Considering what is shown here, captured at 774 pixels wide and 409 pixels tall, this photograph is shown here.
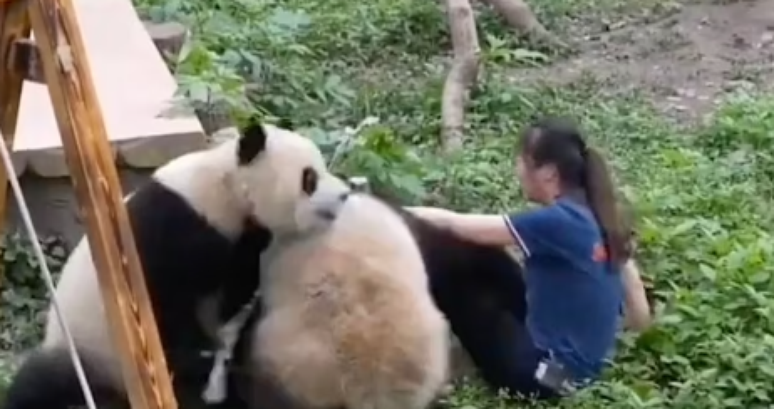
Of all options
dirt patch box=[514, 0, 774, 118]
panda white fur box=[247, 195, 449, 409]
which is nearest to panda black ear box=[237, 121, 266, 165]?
panda white fur box=[247, 195, 449, 409]

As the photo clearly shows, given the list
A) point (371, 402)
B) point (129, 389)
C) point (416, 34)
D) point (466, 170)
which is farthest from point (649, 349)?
point (416, 34)

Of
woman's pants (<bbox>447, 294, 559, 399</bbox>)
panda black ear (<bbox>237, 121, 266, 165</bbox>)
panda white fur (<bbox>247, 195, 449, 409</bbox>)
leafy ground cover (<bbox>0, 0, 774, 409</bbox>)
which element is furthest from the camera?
leafy ground cover (<bbox>0, 0, 774, 409</bbox>)

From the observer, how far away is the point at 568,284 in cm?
470

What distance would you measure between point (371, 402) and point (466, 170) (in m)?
2.46

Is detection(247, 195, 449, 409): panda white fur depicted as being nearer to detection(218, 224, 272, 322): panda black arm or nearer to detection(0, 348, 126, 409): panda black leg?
detection(218, 224, 272, 322): panda black arm

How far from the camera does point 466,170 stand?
255 inches

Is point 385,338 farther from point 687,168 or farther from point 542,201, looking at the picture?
point 687,168

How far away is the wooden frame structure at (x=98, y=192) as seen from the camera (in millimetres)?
2969

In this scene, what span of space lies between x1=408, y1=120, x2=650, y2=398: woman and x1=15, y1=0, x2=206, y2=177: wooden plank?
1190 millimetres

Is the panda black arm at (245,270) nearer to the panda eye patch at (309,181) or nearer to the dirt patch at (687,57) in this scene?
the panda eye patch at (309,181)

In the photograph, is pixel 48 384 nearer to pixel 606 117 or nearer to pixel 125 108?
pixel 125 108

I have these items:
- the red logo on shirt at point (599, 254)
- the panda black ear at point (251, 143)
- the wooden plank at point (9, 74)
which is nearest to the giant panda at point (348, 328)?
the panda black ear at point (251, 143)

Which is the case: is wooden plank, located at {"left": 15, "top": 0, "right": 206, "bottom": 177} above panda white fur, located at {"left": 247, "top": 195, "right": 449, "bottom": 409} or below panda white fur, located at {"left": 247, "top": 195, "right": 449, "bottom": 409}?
below

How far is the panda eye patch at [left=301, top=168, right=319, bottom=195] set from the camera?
4238mm
